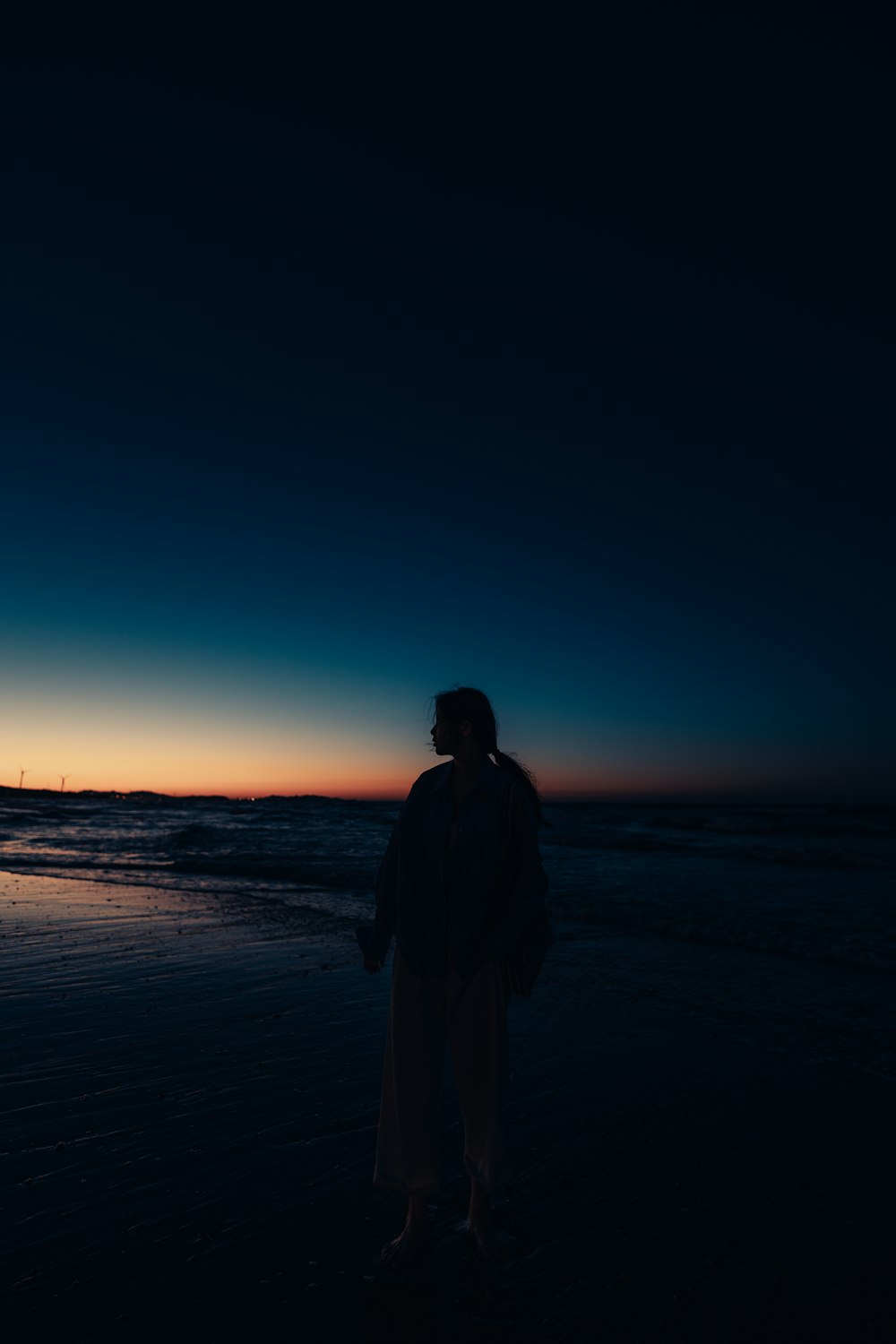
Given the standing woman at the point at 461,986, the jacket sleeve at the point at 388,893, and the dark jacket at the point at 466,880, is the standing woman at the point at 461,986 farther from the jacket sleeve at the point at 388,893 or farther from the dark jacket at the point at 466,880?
the jacket sleeve at the point at 388,893

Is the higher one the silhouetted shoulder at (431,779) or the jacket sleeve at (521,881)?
the silhouetted shoulder at (431,779)

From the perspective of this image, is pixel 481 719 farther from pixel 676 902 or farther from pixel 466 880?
pixel 676 902

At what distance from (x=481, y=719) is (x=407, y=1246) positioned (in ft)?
6.80

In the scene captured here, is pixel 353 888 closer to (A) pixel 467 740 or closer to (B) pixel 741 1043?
(B) pixel 741 1043

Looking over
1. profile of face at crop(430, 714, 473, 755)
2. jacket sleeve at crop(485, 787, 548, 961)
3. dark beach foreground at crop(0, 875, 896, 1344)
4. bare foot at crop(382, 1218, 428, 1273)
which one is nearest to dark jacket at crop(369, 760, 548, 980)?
jacket sleeve at crop(485, 787, 548, 961)

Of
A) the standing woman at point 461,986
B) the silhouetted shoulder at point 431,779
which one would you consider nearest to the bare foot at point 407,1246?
the standing woman at point 461,986

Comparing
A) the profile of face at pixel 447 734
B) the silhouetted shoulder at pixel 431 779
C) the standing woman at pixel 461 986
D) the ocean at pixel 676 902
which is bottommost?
the ocean at pixel 676 902

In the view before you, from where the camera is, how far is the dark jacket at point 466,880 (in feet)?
9.43

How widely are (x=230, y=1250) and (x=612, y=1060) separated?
10.1ft

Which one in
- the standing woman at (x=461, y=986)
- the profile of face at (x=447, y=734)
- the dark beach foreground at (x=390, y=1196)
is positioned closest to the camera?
the dark beach foreground at (x=390, y=1196)

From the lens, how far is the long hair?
312cm

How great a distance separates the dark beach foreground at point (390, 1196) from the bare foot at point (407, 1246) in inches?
2.2

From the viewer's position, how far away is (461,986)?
2.93 m

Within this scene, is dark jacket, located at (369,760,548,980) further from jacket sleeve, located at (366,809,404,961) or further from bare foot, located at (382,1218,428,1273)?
bare foot, located at (382,1218,428,1273)
